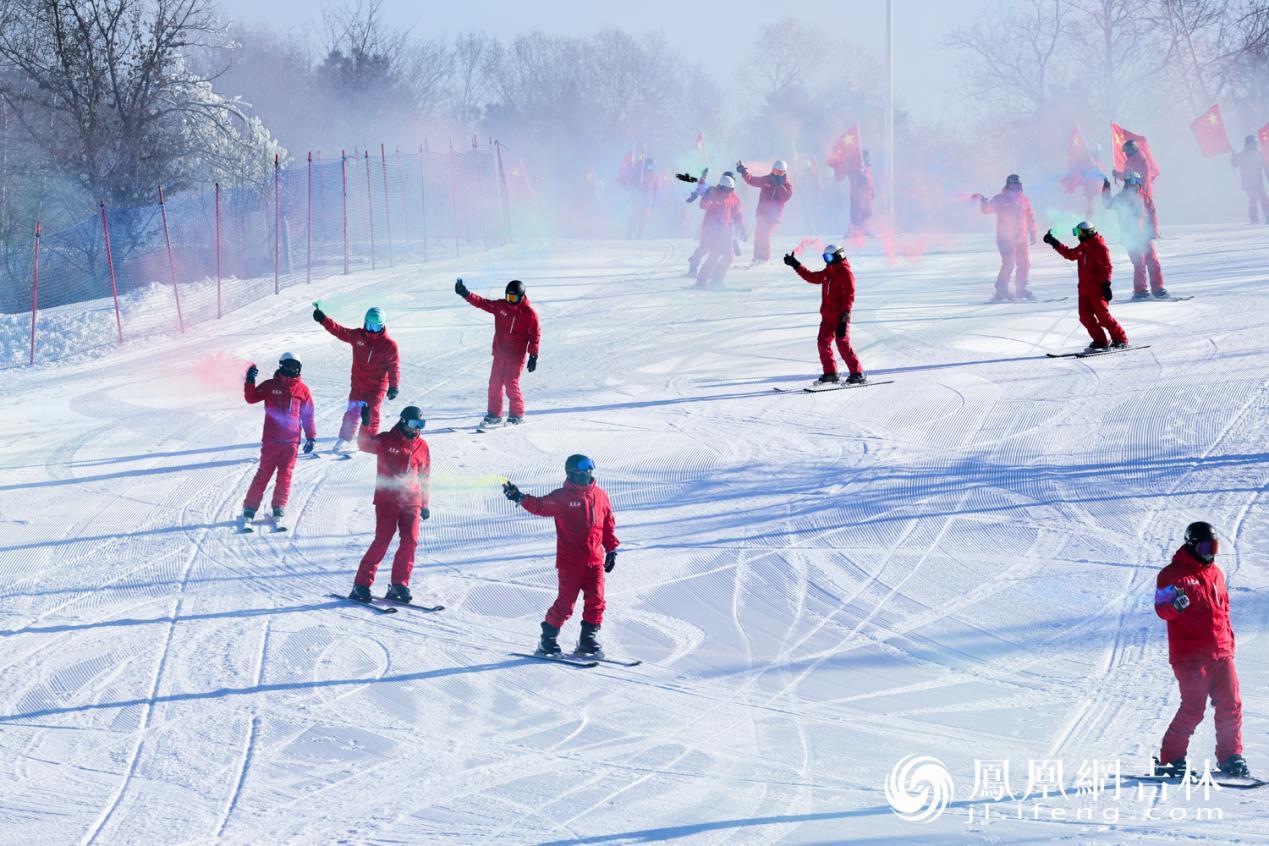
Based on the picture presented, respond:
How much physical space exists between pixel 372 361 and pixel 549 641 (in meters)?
5.01

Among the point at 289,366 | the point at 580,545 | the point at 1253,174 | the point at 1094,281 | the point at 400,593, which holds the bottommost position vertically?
the point at 400,593

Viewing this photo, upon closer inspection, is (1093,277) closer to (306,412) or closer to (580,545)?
(306,412)

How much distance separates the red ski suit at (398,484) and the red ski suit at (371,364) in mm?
3263

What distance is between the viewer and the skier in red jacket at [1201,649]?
7.18m

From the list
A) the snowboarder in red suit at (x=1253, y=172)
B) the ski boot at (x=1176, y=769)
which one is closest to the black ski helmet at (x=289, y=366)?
the ski boot at (x=1176, y=769)

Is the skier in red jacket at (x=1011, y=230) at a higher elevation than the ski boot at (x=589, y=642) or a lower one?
higher

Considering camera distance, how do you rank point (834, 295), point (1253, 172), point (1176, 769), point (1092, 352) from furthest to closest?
point (1253, 172) → point (1092, 352) → point (834, 295) → point (1176, 769)

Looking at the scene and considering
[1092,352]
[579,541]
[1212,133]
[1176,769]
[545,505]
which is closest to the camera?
[1176,769]

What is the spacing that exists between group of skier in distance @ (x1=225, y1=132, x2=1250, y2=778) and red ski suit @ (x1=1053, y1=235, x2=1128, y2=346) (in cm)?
2

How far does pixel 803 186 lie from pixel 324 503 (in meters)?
32.0

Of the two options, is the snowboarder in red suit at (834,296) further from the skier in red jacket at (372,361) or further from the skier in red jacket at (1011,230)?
the skier in red jacket at (1011,230)

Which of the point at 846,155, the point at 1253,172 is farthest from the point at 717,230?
the point at 1253,172

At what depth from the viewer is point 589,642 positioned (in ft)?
29.9

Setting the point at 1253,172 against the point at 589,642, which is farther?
the point at 1253,172
